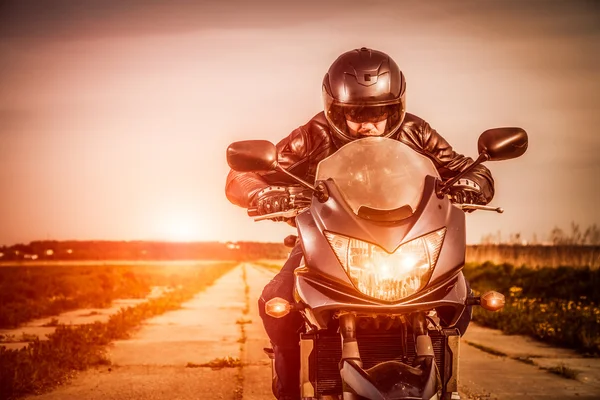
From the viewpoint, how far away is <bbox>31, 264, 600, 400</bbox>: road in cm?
755

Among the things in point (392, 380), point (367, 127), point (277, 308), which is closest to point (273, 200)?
point (277, 308)

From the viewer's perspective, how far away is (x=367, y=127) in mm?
4555

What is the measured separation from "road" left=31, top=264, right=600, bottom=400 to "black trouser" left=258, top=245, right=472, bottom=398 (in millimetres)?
3079

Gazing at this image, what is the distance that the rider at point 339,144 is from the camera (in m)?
4.24

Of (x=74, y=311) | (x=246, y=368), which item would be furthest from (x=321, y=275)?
(x=74, y=311)

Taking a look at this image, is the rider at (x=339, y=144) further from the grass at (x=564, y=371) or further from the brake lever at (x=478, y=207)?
the grass at (x=564, y=371)

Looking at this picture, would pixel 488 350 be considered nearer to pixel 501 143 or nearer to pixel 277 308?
pixel 501 143

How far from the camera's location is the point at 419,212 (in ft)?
11.5

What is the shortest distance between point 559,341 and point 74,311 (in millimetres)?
11551

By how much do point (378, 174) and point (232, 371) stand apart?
18.6ft

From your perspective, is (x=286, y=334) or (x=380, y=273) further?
(x=286, y=334)

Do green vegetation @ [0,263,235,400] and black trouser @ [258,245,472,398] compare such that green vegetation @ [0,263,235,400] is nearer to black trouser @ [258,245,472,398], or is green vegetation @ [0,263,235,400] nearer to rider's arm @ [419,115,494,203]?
black trouser @ [258,245,472,398]

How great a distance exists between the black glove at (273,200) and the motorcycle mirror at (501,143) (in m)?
0.97

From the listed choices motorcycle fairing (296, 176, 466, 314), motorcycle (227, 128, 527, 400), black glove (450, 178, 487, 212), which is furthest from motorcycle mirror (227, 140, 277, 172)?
black glove (450, 178, 487, 212)
